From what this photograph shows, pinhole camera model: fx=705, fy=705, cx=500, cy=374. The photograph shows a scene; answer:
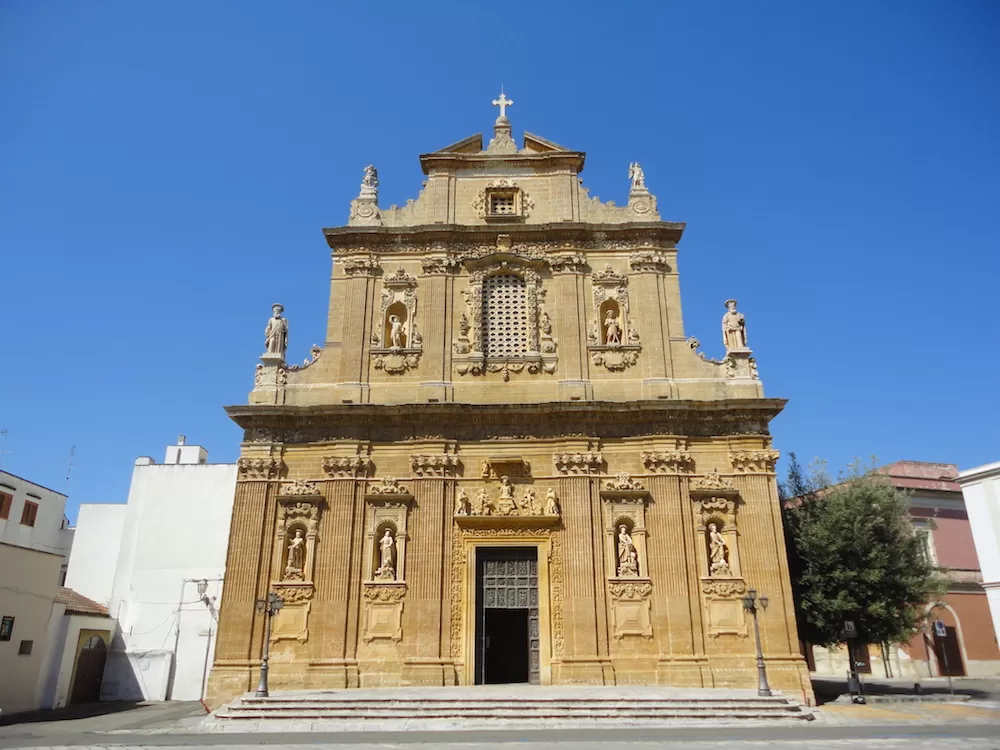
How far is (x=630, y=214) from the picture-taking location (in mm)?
24344

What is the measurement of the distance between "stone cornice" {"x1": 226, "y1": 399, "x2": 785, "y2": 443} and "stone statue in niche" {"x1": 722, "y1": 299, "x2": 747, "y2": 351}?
2285mm

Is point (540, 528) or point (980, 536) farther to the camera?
point (980, 536)

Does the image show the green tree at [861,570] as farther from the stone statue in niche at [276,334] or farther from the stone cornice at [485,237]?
the stone statue in niche at [276,334]

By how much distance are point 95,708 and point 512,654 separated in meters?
14.0

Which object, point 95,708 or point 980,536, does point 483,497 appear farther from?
point 980,536

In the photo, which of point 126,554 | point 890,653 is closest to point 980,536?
point 890,653

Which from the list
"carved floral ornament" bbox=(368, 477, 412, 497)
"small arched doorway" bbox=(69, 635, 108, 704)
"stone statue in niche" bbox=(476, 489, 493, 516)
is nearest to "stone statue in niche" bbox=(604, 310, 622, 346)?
"stone statue in niche" bbox=(476, 489, 493, 516)

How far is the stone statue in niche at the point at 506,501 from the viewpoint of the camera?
20672 millimetres

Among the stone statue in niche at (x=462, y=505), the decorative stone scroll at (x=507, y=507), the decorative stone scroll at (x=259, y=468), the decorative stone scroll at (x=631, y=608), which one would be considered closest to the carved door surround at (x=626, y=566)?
the decorative stone scroll at (x=631, y=608)

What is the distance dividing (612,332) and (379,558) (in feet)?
33.1

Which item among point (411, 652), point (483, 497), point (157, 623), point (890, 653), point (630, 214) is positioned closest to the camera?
point (411, 652)

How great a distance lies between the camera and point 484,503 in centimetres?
2080

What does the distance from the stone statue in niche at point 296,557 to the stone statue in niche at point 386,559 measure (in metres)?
2.22

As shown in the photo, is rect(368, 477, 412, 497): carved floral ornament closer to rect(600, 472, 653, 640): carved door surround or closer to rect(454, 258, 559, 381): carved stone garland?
rect(454, 258, 559, 381): carved stone garland
